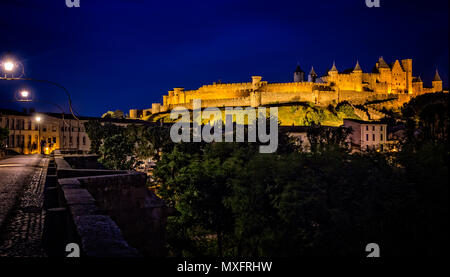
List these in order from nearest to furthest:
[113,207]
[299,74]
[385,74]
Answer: [113,207] < [385,74] < [299,74]

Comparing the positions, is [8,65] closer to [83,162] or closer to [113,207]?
[83,162]

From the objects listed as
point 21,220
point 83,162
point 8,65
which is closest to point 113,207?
point 21,220

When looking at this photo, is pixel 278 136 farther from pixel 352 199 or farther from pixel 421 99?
pixel 352 199

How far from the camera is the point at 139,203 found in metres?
11.7

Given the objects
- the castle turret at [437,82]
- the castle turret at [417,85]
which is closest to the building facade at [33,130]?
the castle turret at [417,85]

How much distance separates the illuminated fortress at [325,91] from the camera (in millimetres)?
127062

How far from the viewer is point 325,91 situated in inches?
5022

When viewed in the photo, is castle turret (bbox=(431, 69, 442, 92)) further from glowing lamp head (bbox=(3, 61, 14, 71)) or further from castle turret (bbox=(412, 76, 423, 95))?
glowing lamp head (bbox=(3, 61, 14, 71))

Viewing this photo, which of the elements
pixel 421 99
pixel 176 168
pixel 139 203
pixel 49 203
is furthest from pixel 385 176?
pixel 176 168

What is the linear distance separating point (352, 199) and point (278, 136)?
19.3 metres

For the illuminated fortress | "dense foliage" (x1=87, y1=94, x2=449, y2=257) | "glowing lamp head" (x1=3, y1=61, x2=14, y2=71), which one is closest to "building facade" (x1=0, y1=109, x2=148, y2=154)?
the illuminated fortress

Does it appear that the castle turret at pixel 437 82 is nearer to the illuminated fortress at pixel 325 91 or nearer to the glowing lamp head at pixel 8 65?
the illuminated fortress at pixel 325 91

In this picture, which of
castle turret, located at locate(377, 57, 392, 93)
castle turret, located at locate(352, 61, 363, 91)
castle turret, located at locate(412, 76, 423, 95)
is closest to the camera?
castle turret, located at locate(352, 61, 363, 91)

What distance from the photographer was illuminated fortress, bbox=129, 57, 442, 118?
127062 mm
